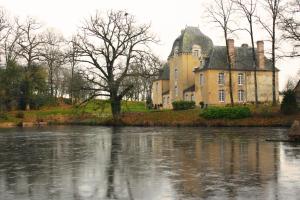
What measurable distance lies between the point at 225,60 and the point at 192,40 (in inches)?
251

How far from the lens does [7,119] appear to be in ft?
172

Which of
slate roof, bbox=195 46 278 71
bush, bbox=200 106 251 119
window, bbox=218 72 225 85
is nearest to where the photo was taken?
bush, bbox=200 106 251 119

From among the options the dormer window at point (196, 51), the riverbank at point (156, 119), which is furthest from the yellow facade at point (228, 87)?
the riverbank at point (156, 119)

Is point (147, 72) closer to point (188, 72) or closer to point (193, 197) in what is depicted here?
point (188, 72)

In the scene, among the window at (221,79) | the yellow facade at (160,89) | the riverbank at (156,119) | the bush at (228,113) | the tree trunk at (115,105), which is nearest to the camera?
the riverbank at (156,119)

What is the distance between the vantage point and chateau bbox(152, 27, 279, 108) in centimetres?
6500

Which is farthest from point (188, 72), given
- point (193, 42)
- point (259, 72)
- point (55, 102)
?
point (55, 102)

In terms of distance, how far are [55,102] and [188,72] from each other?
22.0m

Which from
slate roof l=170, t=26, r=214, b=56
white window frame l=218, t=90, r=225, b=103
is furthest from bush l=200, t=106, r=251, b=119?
slate roof l=170, t=26, r=214, b=56

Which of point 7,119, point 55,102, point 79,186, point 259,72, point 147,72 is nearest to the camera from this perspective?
point 79,186

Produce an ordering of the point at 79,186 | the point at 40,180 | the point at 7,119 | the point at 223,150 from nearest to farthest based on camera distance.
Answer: the point at 79,186, the point at 40,180, the point at 223,150, the point at 7,119

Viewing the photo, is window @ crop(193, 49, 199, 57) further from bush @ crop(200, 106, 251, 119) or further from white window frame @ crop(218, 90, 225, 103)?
bush @ crop(200, 106, 251, 119)

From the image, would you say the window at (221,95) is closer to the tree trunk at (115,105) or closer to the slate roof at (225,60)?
the slate roof at (225,60)

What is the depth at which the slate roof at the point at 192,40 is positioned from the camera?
6850 centimetres
